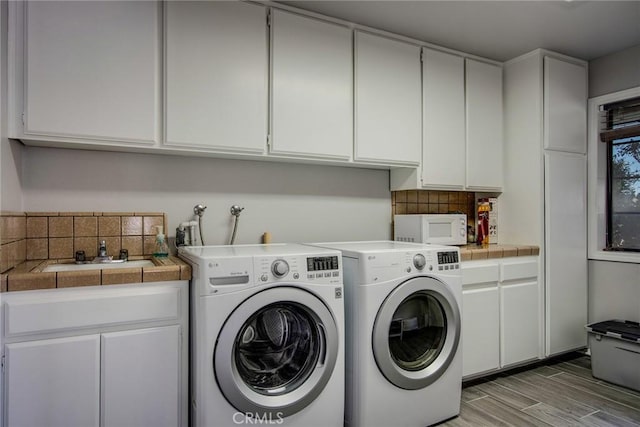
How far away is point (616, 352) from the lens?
261 centimetres

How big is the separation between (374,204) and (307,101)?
3.16 feet

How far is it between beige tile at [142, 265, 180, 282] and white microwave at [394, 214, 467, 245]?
1622 millimetres

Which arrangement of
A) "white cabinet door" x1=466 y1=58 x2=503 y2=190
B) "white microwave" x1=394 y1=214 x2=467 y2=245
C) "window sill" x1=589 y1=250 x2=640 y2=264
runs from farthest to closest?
"white cabinet door" x1=466 y1=58 x2=503 y2=190 < "window sill" x1=589 y1=250 x2=640 y2=264 < "white microwave" x1=394 y1=214 x2=467 y2=245

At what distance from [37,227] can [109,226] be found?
0.32 meters

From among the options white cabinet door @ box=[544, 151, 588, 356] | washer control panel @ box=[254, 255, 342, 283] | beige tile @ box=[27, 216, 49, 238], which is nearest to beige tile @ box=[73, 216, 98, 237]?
beige tile @ box=[27, 216, 49, 238]

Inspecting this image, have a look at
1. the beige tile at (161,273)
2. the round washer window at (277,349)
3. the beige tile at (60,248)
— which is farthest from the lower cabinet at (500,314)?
the beige tile at (60,248)

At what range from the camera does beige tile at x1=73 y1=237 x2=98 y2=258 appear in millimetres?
2047

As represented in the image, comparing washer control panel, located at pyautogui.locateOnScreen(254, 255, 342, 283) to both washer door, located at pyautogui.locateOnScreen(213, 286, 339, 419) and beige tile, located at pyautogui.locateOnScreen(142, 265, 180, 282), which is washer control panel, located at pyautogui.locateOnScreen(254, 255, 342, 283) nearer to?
washer door, located at pyautogui.locateOnScreen(213, 286, 339, 419)

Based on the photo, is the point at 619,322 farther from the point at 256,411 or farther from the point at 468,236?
the point at 256,411

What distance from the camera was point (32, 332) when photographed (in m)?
1.52

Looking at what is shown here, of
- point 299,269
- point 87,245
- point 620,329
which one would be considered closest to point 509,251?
point 620,329

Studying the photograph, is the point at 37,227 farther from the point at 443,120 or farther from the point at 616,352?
the point at 616,352

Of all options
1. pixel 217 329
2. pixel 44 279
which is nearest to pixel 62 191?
pixel 44 279

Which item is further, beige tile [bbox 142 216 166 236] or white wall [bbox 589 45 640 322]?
white wall [bbox 589 45 640 322]
